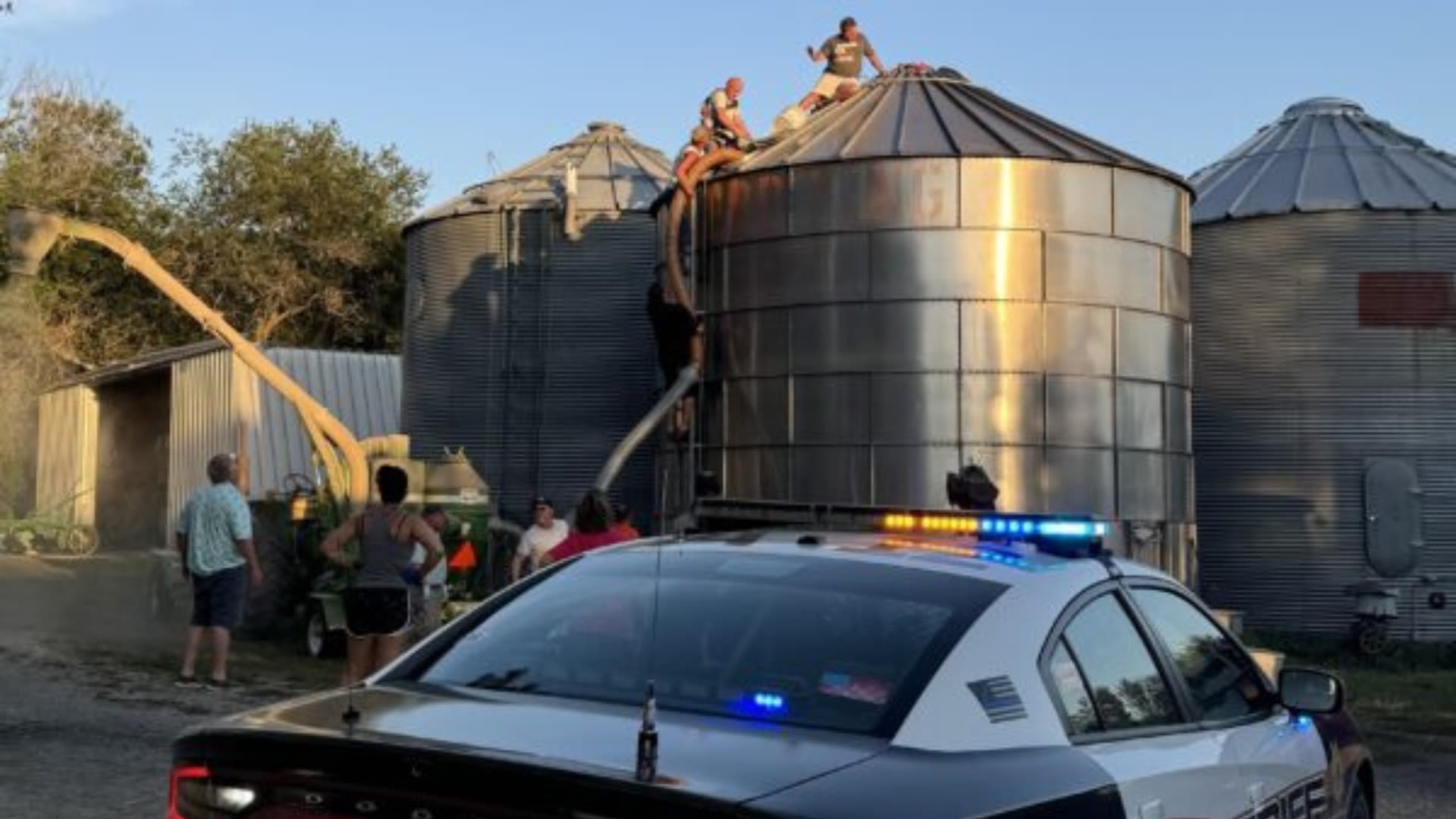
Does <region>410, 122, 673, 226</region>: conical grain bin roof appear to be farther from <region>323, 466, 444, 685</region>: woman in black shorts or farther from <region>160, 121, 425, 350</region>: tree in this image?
<region>160, 121, 425, 350</region>: tree

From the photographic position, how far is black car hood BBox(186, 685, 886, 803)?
286 cm

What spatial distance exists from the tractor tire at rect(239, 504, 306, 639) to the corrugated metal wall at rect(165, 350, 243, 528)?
10849 mm

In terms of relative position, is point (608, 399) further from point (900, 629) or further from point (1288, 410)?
point (900, 629)

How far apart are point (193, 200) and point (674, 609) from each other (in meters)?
41.4

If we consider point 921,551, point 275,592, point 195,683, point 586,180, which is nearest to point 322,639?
point 275,592

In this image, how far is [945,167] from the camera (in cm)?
1594

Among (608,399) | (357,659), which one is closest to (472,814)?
(357,659)

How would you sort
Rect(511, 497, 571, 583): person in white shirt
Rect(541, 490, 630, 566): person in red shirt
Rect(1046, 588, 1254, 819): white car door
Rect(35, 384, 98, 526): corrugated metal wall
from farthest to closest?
Rect(35, 384, 98, 526): corrugated metal wall → Rect(511, 497, 571, 583): person in white shirt → Rect(541, 490, 630, 566): person in red shirt → Rect(1046, 588, 1254, 819): white car door

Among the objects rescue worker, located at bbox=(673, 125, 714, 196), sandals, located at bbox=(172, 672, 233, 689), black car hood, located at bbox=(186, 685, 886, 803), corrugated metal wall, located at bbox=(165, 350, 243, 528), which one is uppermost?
rescue worker, located at bbox=(673, 125, 714, 196)

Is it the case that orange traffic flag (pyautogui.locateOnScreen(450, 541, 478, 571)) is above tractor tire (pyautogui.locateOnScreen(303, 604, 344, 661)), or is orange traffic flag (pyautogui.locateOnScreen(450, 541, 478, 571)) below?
above

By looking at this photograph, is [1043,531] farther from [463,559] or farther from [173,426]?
[173,426]

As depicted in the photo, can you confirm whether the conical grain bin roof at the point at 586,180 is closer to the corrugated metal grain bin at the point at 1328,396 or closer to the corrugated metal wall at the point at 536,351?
the corrugated metal wall at the point at 536,351

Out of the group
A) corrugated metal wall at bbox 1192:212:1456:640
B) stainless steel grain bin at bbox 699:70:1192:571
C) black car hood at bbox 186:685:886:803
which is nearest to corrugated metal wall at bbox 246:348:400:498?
stainless steel grain bin at bbox 699:70:1192:571

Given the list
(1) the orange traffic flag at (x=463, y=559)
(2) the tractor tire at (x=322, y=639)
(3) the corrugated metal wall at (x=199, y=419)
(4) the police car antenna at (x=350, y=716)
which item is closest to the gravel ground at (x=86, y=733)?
(2) the tractor tire at (x=322, y=639)
